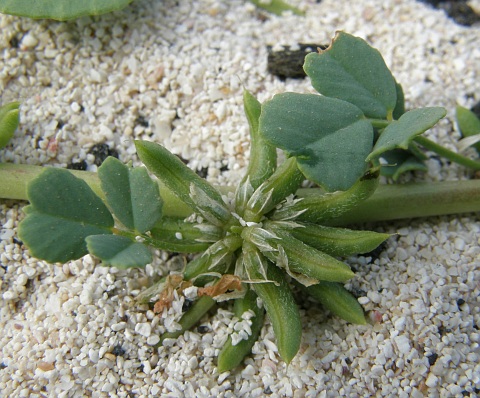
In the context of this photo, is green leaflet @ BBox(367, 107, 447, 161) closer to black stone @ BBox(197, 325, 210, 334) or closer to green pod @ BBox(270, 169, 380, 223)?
green pod @ BBox(270, 169, 380, 223)

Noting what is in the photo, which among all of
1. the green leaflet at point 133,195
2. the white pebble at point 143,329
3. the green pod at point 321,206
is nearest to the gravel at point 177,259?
the white pebble at point 143,329

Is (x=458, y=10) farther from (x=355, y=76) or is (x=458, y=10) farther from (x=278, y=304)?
(x=278, y=304)

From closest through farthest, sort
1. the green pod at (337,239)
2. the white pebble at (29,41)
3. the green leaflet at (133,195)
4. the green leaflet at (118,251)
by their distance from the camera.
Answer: the green leaflet at (118,251) < the green leaflet at (133,195) < the green pod at (337,239) < the white pebble at (29,41)

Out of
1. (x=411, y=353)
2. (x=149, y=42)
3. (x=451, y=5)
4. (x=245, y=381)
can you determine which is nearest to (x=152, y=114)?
(x=149, y=42)

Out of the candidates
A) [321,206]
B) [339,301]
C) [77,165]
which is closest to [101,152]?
[77,165]

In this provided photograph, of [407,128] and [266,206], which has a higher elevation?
[407,128]

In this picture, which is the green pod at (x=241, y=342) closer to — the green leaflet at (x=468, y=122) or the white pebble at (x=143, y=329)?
the white pebble at (x=143, y=329)
